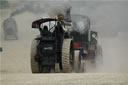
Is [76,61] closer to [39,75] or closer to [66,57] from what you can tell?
[66,57]

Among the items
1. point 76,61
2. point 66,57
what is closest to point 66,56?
point 66,57

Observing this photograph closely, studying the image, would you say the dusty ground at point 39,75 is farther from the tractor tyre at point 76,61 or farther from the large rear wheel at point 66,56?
the tractor tyre at point 76,61

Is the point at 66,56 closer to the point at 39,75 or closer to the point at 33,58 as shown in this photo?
the point at 33,58

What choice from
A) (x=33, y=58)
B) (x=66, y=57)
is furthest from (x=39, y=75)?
(x=33, y=58)

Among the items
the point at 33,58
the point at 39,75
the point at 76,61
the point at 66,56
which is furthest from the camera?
the point at 76,61

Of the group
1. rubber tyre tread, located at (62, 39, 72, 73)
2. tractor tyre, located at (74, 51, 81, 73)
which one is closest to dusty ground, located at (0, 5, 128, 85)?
rubber tyre tread, located at (62, 39, 72, 73)

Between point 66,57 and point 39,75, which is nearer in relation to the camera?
point 39,75

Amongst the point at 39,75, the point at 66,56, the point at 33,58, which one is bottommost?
the point at 39,75

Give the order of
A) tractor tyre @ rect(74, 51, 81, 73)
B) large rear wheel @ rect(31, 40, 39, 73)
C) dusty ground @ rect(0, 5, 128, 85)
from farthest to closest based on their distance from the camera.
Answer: tractor tyre @ rect(74, 51, 81, 73), large rear wheel @ rect(31, 40, 39, 73), dusty ground @ rect(0, 5, 128, 85)

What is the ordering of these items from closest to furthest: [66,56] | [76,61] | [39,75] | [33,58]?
[39,75] → [66,56] → [33,58] → [76,61]

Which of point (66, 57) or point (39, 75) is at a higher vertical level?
point (66, 57)

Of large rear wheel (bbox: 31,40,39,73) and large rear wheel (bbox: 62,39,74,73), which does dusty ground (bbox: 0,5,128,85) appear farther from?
large rear wheel (bbox: 62,39,74,73)

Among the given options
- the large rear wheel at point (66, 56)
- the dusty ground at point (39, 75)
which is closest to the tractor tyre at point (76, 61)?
the large rear wheel at point (66, 56)

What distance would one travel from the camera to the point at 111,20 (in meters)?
37.1
